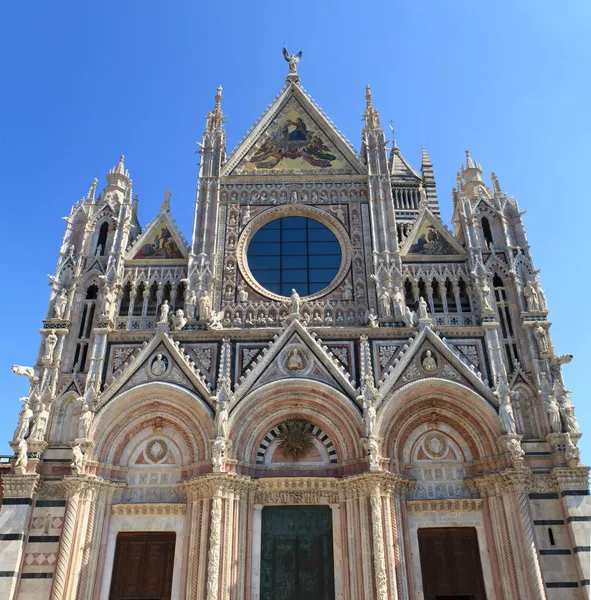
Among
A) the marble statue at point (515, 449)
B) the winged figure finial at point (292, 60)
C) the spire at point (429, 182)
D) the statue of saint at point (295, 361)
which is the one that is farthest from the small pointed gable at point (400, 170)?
the marble statue at point (515, 449)

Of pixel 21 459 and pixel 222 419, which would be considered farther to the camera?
pixel 222 419

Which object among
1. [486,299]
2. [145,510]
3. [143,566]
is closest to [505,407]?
[486,299]

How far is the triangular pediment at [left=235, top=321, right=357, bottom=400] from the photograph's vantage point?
16.5m

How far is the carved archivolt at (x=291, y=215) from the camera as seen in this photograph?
18734 millimetres

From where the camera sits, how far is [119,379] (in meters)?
16.7

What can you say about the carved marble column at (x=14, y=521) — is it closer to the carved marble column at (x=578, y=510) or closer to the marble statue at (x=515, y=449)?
the marble statue at (x=515, y=449)

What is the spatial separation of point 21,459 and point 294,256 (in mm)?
9803

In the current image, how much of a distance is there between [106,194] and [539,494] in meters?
16.1

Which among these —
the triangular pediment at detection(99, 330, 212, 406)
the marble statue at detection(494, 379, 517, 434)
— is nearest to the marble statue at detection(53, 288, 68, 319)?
the triangular pediment at detection(99, 330, 212, 406)

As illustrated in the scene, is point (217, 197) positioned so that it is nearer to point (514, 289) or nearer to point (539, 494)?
point (514, 289)

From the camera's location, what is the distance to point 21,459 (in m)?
15.3

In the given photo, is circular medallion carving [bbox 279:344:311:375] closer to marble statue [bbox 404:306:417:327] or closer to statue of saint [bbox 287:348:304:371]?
statue of saint [bbox 287:348:304:371]

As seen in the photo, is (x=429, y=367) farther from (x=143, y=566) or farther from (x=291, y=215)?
(x=143, y=566)

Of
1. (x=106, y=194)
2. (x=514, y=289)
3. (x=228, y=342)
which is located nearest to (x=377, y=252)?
(x=514, y=289)
